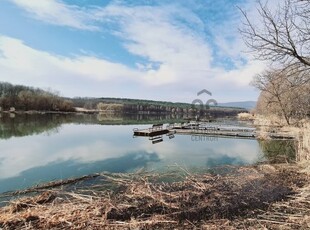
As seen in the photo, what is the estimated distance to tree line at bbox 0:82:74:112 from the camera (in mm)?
73938

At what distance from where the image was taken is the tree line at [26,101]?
7394 centimetres

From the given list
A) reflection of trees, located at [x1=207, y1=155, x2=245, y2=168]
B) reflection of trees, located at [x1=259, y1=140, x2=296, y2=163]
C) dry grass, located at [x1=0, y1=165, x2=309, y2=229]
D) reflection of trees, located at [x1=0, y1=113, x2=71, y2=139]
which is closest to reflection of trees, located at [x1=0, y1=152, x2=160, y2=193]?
reflection of trees, located at [x1=207, y1=155, x2=245, y2=168]

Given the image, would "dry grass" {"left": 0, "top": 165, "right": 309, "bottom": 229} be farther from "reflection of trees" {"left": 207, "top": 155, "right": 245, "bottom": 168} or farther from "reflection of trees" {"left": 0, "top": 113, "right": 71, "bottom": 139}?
"reflection of trees" {"left": 0, "top": 113, "right": 71, "bottom": 139}

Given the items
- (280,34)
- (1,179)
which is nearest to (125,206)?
(280,34)

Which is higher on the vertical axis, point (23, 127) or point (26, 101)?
point (26, 101)

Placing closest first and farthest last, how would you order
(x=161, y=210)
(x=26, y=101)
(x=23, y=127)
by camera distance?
(x=161, y=210) < (x=23, y=127) < (x=26, y=101)

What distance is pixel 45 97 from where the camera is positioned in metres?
82.0

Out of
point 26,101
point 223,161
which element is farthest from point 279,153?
point 26,101

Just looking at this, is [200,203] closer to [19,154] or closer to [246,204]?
[246,204]

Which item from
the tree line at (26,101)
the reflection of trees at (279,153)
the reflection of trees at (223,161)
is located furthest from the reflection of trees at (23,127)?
the tree line at (26,101)

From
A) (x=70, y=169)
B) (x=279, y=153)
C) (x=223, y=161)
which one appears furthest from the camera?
(x=279, y=153)

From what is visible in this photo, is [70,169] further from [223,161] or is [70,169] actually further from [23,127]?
[23,127]

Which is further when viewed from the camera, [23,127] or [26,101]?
[26,101]

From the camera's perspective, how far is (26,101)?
7656 cm
